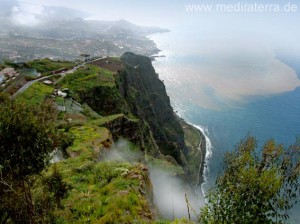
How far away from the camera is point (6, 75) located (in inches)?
2766

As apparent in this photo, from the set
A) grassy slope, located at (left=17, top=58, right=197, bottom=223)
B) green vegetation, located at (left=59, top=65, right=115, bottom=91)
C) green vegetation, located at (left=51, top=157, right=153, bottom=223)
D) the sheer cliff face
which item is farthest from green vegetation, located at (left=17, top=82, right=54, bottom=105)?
green vegetation, located at (left=51, top=157, right=153, bottom=223)

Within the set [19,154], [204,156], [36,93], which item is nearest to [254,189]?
[19,154]

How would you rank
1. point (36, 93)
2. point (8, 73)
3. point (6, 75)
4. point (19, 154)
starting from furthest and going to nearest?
point (8, 73) → point (6, 75) → point (36, 93) → point (19, 154)

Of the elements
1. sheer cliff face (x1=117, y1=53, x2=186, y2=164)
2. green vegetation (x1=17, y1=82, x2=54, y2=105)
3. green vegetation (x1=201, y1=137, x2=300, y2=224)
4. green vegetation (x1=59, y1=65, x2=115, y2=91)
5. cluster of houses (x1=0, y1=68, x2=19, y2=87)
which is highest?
green vegetation (x1=201, y1=137, x2=300, y2=224)

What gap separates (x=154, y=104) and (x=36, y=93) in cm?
8007

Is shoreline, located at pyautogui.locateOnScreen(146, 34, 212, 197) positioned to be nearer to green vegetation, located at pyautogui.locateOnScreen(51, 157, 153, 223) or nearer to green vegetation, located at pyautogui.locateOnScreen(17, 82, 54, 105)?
green vegetation, located at pyautogui.locateOnScreen(17, 82, 54, 105)

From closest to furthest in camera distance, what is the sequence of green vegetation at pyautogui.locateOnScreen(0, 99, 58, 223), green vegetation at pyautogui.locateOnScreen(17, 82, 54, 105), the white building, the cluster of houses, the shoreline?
green vegetation at pyautogui.locateOnScreen(0, 99, 58, 223), green vegetation at pyautogui.locateOnScreen(17, 82, 54, 105), the cluster of houses, the white building, the shoreline

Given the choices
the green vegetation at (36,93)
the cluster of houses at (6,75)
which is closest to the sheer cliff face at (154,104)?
the green vegetation at (36,93)

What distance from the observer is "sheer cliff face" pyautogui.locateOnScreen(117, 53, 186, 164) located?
106 metres

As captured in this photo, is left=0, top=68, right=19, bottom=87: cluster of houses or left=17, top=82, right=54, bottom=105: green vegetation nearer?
left=17, top=82, right=54, bottom=105: green vegetation

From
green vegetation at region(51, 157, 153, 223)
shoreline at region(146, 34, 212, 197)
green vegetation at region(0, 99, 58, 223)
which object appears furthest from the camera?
shoreline at region(146, 34, 212, 197)

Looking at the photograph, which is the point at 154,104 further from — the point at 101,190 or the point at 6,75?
the point at 101,190

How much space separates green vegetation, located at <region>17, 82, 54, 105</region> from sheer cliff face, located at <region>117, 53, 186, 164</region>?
1228 inches

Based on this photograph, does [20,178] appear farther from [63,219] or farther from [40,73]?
[40,73]
